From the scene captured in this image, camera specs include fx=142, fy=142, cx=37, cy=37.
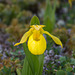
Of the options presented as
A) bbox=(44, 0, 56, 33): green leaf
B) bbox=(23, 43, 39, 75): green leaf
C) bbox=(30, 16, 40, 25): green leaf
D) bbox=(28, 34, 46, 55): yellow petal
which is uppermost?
bbox=(44, 0, 56, 33): green leaf

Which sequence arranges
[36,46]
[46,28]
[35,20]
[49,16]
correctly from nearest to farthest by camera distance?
[36,46]
[35,20]
[46,28]
[49,16]

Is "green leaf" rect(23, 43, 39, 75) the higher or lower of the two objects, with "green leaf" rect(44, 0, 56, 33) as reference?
lower

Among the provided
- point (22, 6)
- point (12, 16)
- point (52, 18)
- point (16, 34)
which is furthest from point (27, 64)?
point (22, 6)

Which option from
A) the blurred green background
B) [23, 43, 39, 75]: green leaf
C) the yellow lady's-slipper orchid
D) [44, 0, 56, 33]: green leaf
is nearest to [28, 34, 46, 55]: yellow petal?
the yellow lady's-slipper orchid

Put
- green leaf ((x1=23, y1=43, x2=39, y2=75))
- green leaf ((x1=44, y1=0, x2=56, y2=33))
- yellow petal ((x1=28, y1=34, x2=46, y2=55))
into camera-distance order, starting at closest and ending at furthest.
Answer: yellow petal ((x1=28, y1=34, x2=46, y2=55)), green leaf ((x1=23, y1=43, x2=39, y2=75)), green leaf ((x1=44, y1=0, x2=56, y2=33))

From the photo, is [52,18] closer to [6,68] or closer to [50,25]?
[50,25]

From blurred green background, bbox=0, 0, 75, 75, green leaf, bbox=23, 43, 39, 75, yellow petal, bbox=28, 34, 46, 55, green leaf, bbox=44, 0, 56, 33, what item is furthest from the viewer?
green leaf, bbox=44, 0, 56, 33

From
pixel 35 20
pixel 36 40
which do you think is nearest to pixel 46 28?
Answer: pixel 35 20

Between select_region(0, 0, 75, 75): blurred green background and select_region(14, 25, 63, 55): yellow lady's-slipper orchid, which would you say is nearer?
select_region(14, 25, 63, 55): yellow lady's-slipper orchid

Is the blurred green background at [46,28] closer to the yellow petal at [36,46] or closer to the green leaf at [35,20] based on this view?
the yellow petal at [36,46]

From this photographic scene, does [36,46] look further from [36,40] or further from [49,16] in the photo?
[49,16]

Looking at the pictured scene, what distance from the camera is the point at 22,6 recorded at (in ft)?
13.0

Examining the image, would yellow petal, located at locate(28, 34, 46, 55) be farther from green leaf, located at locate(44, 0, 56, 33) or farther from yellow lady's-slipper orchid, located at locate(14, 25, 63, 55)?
green leaf, located at locate(44, 0, 56, 33)

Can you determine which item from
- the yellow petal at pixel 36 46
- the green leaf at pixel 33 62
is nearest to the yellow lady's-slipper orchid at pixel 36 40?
the yellow petal at pixel 36 46
